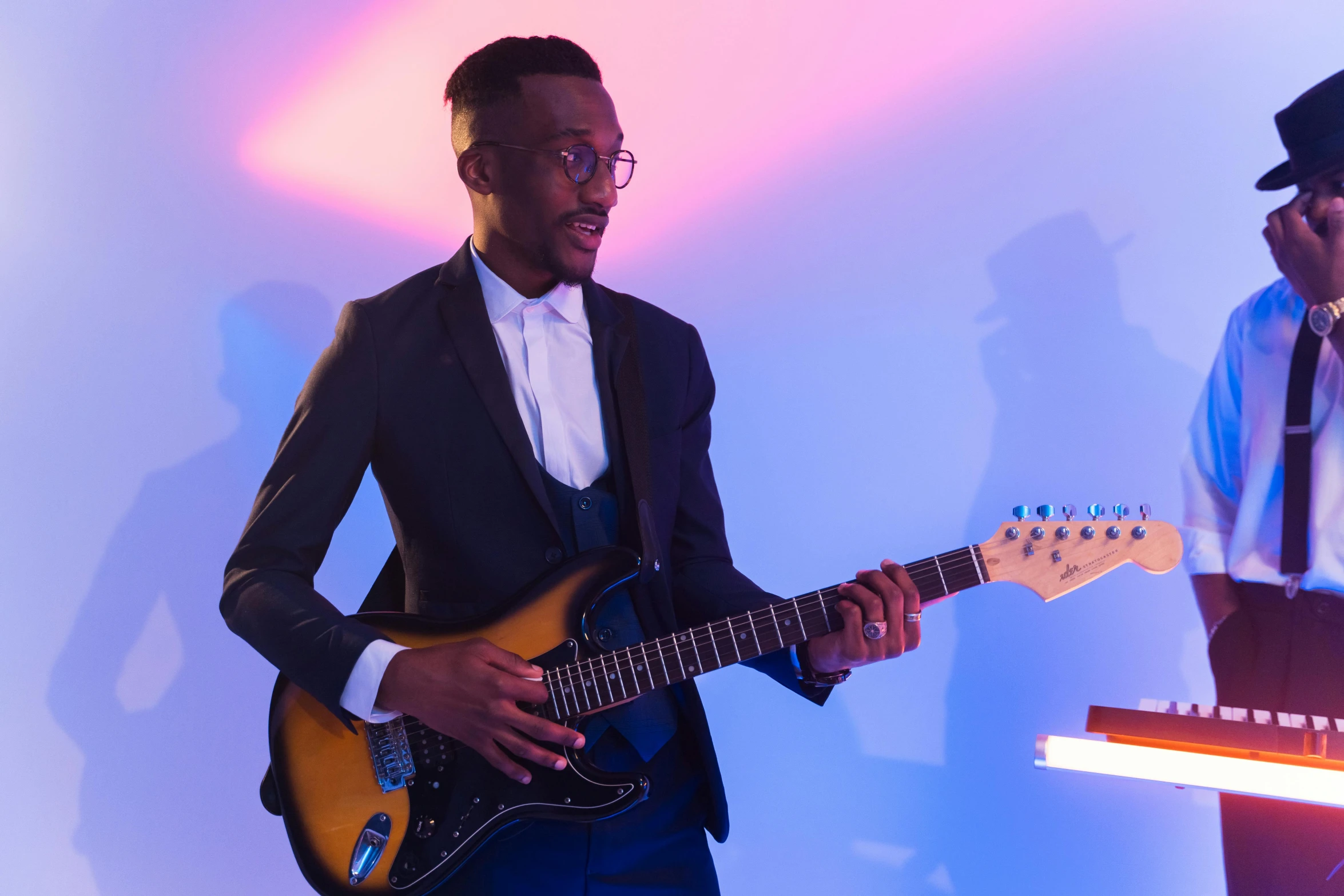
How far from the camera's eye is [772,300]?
9.95 ft

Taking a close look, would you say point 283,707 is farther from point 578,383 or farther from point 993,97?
point 993,97

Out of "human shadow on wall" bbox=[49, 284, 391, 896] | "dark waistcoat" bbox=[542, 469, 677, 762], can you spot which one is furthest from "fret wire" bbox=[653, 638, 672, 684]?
"human shadow on wall" bbox=[49, 284, 391, 896]

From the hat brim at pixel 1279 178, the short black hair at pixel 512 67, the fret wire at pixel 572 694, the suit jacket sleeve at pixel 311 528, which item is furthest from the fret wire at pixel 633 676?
the hat brim at pixel 1279 178

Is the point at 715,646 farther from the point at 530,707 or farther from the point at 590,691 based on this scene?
the point at 530,707

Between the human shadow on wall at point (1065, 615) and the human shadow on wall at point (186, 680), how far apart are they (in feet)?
6.41

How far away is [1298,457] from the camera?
2141 millimetres

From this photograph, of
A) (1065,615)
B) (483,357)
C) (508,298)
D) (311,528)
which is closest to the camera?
(311,528)

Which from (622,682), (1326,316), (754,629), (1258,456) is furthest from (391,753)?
(1326,316)

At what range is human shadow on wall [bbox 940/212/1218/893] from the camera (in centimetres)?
269

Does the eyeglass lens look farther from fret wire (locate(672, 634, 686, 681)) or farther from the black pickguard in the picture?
the black pickguard

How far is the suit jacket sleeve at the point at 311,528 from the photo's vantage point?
1809 millimetres

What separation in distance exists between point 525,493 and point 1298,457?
5.46 ft

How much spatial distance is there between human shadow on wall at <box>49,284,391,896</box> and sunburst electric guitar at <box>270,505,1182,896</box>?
3.92ft

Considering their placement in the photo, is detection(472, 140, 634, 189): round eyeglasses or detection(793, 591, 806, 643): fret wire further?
detection(472, 140, 634, 189): round eyeglasses
